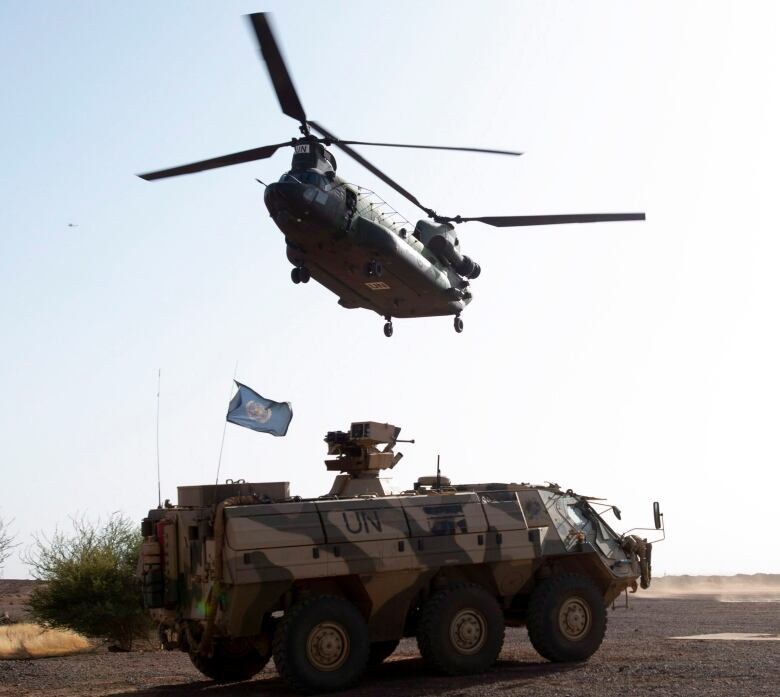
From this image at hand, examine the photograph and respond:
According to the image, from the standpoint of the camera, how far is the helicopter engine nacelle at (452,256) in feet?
86.3

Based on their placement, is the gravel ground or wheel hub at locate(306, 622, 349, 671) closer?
the gravel ground

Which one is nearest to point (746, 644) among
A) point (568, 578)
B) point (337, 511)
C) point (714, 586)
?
point (568, 578)

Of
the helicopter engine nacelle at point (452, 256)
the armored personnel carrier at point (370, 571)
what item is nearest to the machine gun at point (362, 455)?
the armored personnel carrier at point (370, 571)

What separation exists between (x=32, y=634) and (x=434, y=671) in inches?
396

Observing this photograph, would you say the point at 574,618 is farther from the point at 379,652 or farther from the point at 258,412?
the point at 258,412

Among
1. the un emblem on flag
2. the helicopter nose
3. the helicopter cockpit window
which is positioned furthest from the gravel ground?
the helicopter cockpit window

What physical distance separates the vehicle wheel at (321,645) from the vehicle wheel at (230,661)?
1544 millimetres

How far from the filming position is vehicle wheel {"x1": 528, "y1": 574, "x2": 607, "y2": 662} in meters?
13.3

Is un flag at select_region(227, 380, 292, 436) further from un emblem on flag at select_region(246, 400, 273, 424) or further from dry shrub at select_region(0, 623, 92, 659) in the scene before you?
dry shrub at select_region(0, 623, 92, 659)

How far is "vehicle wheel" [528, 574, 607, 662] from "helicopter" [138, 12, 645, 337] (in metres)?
10.8

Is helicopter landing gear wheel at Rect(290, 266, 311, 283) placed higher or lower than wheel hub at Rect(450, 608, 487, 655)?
higher

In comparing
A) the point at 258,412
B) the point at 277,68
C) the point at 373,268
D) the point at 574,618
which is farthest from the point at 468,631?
the point at 277,68

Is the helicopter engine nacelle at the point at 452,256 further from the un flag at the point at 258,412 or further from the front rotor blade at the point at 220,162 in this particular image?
the un flag at the point at 258,412

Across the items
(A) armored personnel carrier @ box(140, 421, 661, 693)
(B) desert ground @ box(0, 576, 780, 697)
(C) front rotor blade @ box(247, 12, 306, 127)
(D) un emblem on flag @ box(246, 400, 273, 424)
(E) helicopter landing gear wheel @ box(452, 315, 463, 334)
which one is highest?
(C) front rotor blade @ box(247, 12, 306, 127)
